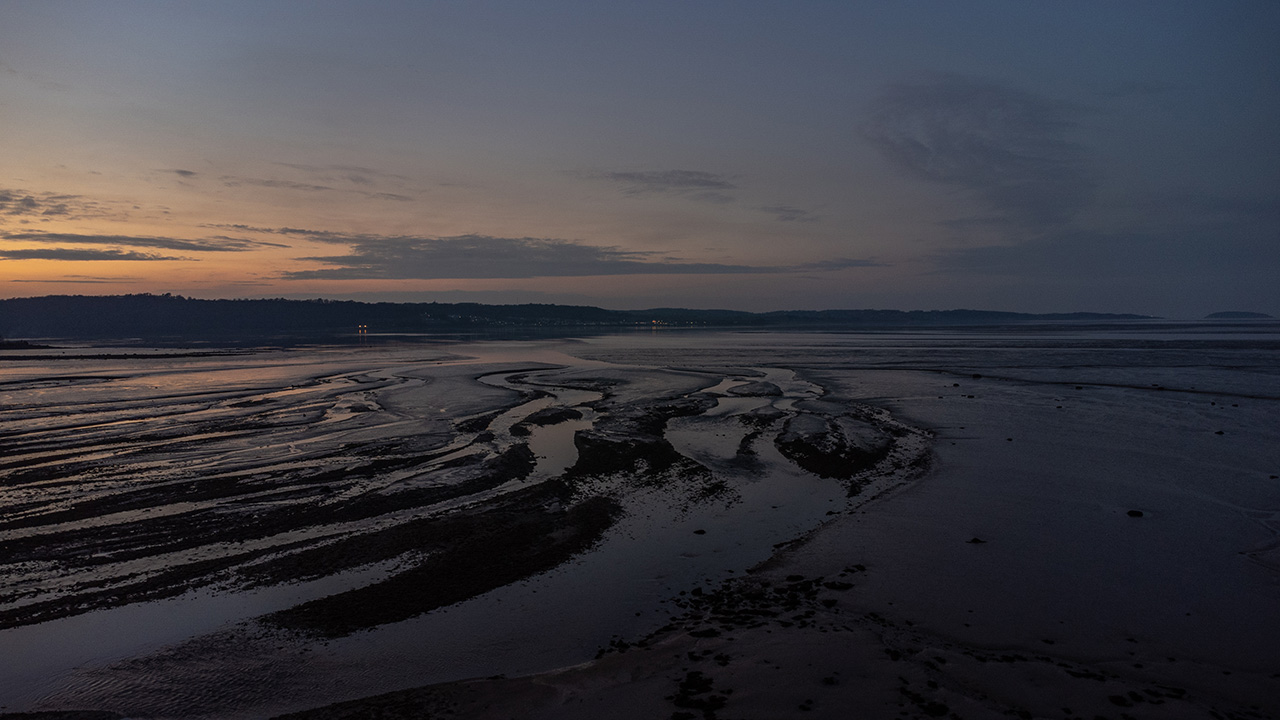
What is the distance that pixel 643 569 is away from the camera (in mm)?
8797

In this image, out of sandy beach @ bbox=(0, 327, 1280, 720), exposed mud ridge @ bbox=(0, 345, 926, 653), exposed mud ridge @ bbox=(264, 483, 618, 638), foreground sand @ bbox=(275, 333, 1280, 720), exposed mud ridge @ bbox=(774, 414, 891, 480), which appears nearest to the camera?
foreground sand @ bbox=(275, 333, 1280, 720)

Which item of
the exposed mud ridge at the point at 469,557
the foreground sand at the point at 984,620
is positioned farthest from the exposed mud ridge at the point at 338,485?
the foreground sand at the point at 984,620

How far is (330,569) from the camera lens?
28.2 ft

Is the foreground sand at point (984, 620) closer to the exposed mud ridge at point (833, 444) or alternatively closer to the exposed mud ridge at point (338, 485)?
the exposed mud ridge at point (833, 444)

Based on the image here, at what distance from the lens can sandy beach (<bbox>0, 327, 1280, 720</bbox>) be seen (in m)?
5.83

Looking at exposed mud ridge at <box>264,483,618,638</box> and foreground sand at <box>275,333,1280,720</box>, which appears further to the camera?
exposed mud ridge at <box>264,483,618,638</box>

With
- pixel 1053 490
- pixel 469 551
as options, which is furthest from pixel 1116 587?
pixel 469 551

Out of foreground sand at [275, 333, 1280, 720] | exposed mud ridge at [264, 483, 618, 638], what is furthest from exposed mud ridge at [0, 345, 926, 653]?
foreground sand at [275, 333, 1280, 720]

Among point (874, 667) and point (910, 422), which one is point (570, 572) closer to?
point (874, 667)

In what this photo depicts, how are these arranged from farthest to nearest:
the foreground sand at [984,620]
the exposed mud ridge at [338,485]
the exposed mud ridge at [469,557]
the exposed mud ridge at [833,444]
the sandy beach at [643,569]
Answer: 1. the exposed mud ridge at [833,444]
2. the exposed mud ridge at [338,485]
3. the exposed mud ridge at [469,557]
4. the sandy beach at [643,569]
5. the foreground sand at [984,620]

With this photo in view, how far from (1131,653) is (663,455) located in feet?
34.2

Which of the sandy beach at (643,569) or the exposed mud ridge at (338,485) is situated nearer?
the sandy beach at (643,569)

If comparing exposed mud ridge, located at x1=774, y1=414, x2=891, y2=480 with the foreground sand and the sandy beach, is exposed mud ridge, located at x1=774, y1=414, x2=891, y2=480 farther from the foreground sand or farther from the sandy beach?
the foreground sand

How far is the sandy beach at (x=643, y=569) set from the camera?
5.83m
